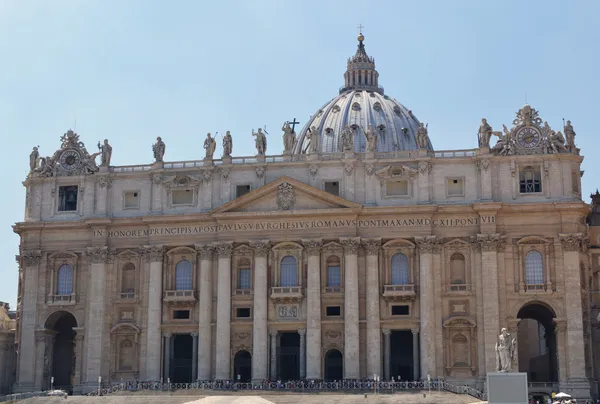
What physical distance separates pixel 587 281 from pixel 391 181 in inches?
692

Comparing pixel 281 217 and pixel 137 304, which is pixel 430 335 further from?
pixel 137 304

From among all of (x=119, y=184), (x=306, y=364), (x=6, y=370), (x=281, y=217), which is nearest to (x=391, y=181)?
(x=281, y=217)

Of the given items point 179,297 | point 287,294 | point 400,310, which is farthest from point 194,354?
point 400,310

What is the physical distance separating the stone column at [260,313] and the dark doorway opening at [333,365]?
497 cm

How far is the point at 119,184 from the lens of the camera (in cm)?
9138

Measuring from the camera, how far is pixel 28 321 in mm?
90125

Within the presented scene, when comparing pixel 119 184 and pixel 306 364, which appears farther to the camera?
pixel 119 184

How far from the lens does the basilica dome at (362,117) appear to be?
422 ft

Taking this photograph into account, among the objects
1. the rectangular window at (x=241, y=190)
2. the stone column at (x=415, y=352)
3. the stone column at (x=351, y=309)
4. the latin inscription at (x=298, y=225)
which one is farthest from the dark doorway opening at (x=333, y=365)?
the rectangular window at (x=241, y=190)

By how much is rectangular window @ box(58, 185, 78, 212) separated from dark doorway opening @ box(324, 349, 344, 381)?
25634 millimetres

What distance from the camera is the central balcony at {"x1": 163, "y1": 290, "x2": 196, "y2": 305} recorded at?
8725 cm

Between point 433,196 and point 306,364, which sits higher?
point 433,196

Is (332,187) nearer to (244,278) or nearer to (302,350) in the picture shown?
(244,278)

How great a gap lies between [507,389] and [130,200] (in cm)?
4726
